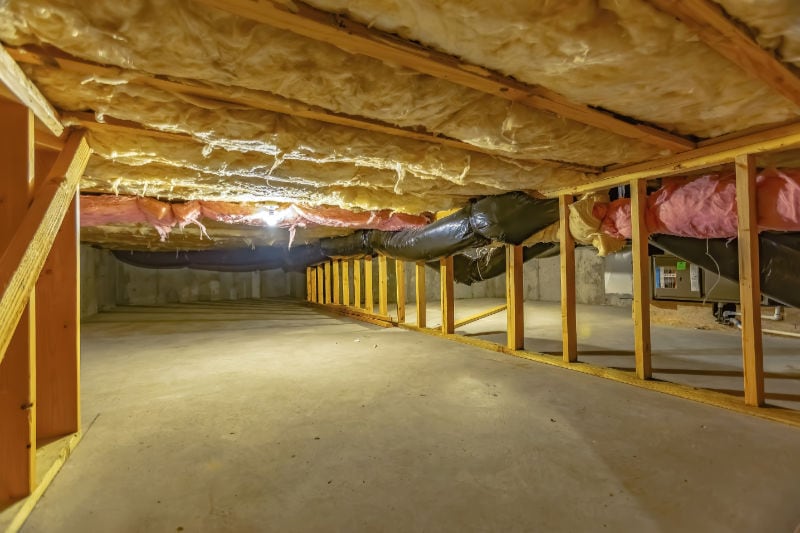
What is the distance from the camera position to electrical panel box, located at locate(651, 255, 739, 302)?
402 centimetres

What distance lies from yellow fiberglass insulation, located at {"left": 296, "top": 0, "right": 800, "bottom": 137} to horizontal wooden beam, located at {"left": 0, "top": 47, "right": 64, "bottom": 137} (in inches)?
35.2

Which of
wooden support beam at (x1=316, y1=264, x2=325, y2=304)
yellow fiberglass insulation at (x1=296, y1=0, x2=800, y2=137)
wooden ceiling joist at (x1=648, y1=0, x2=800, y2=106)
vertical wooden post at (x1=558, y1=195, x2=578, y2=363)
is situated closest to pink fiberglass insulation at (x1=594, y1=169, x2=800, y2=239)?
vertical wooden post at (x1=558, y1=195, x2=578, y2=363)

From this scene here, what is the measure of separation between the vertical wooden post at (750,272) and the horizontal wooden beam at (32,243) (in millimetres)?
2655

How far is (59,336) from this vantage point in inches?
59.7

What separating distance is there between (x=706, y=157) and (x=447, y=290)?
2.39 metres

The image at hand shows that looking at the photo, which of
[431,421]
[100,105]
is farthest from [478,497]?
[100,105]

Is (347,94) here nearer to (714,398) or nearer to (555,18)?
(555,18)

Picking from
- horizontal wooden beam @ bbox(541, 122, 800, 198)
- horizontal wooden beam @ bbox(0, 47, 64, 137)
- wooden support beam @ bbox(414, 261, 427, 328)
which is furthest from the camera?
wooden support beam @ bbox(414, 261, 427, 328)

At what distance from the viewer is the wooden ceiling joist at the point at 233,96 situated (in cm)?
110

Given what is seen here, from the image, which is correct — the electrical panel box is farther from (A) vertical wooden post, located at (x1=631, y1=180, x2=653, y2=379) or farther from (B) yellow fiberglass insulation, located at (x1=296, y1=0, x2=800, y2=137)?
(B) yellow fiberglass insulation, located at (x1=296, y1=0, x2=800, y2=137)

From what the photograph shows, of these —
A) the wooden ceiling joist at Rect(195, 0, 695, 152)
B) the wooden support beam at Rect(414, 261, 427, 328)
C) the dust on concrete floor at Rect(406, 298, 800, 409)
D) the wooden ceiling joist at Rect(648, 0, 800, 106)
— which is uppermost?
the wooden ceiling joist at Rect(195, 0, 695, 152)

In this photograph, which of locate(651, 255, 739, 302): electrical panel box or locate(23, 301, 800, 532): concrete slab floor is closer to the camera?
locate(23, 301, 800, 532): concrete slab floor

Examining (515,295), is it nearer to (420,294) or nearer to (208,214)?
(420,294)

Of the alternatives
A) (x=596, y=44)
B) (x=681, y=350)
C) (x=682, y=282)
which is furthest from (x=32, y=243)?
(x=682, y=282)
